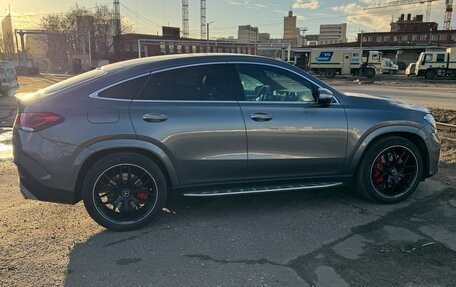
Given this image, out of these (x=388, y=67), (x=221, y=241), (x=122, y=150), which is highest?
(x=388, y=67)

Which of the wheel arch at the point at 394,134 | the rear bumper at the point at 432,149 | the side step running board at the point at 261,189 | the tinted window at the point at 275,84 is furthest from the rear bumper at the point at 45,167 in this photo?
the rear bumper at the point at 432,149

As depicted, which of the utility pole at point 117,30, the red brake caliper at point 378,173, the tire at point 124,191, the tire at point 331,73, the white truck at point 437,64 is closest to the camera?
the tire at point 124,191

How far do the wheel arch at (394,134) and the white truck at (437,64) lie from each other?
37028mm

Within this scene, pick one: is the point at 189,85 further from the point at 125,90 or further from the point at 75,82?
the point at 75,82

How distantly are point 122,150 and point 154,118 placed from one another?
1.48ft

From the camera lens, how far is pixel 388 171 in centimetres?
483

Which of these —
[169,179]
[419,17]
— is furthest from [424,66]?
[419,17]

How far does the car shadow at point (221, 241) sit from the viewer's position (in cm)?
324

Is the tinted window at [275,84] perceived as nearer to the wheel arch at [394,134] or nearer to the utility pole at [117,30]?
the wheel arch at [394,134]

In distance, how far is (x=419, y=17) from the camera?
335 ft

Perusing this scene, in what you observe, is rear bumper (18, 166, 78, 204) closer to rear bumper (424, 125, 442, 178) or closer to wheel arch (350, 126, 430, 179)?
wheel arch (350, 126, 430, 179)

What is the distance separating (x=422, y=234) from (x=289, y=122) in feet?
5.72

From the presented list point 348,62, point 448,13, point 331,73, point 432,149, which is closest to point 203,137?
point 432,149

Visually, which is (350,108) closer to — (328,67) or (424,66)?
(424,66)
